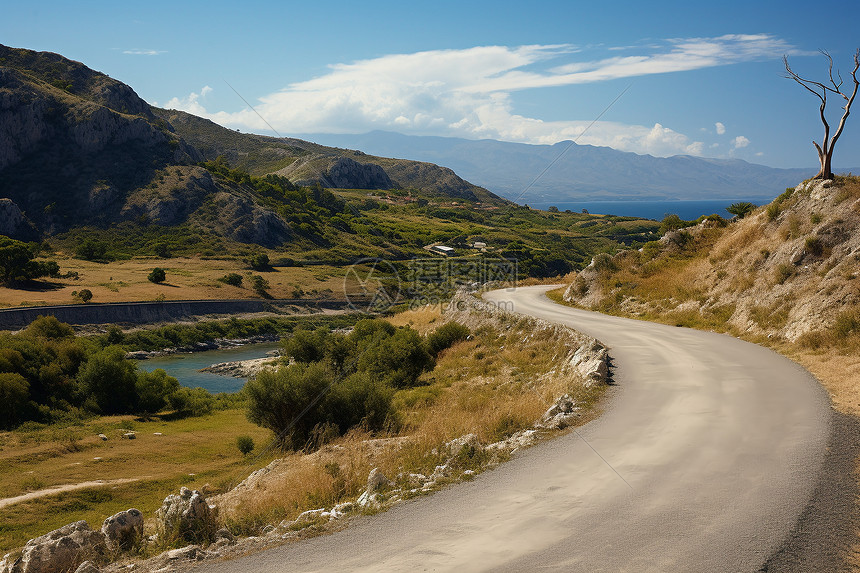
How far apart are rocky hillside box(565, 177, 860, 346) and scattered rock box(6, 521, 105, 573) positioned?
20.3m

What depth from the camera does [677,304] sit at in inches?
1070

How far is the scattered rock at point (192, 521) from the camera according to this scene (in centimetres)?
909

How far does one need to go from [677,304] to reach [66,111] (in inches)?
5737

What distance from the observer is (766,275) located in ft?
75.8

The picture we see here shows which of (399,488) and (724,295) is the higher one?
(724,295)

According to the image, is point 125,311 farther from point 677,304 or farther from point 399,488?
point 399,488

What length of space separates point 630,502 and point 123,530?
857cm

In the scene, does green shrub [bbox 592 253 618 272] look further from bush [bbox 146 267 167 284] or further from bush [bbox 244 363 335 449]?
bush [bbox 146 267 167 284]

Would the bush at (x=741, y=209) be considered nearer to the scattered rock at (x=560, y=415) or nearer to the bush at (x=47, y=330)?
the scattered rock at (x=560, y=415)

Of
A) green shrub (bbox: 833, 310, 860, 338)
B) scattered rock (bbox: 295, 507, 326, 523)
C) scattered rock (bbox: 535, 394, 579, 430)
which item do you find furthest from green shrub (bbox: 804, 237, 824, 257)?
scattered rock (bbox: 295, 507, 326, 523)

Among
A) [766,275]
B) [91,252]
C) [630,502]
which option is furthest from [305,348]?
[91,252]

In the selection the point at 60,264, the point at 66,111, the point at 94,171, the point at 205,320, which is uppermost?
the point at 66,111

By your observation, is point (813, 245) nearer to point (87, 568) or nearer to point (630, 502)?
point (630, 502)

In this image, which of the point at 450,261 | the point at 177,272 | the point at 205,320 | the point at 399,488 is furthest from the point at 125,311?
the point at 399,488
